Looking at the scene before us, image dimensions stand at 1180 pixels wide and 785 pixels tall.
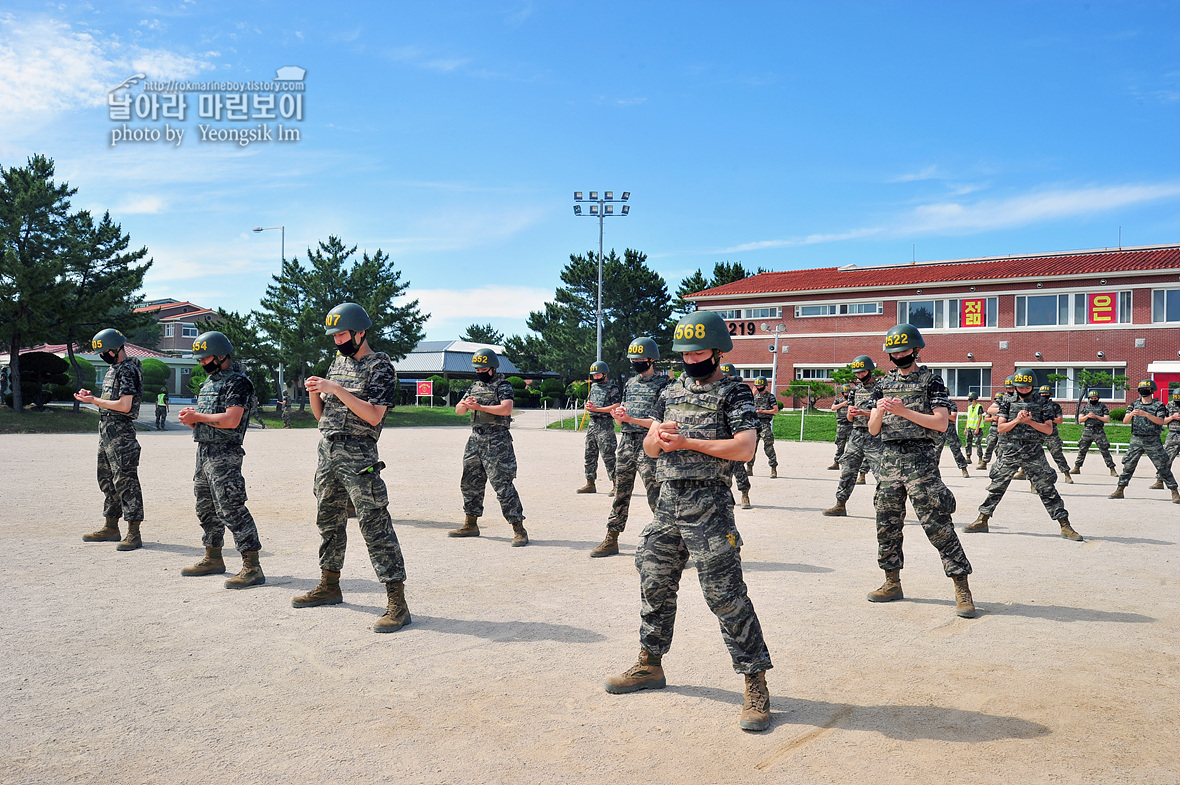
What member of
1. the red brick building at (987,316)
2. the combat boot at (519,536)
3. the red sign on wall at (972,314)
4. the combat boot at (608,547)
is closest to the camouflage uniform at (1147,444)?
the combat boot at (608,547)

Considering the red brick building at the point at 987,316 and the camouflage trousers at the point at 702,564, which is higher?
the red brick building at the point at 987,316

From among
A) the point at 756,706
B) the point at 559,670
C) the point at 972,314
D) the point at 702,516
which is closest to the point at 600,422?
the point at 559,670

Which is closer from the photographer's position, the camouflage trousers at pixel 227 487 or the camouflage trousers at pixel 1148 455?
the camouflage trousers at pixel 227 487

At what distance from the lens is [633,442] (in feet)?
30.6

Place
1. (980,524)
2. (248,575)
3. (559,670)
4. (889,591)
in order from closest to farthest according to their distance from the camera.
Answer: (559,670), (889,591), (248,575), (980,524)

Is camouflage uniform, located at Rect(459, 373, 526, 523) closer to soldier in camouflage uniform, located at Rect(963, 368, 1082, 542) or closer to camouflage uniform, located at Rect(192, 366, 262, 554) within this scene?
camouflage uniform, located at Rect(192, 366, 262, 554)

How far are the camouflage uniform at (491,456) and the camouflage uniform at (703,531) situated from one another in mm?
4633

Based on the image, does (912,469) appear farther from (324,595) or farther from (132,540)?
(132,540)

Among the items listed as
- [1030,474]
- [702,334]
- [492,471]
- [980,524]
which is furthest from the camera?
[980,524]

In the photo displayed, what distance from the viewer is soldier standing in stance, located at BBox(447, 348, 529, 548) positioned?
30.7 feet

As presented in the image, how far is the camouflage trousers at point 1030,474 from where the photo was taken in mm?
9945

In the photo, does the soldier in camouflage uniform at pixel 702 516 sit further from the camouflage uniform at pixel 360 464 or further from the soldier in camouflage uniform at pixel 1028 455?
the soldier in camouflage uniform at pixel 1028 455

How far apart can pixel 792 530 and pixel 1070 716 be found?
621 centimetres

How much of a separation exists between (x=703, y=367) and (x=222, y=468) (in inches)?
184
